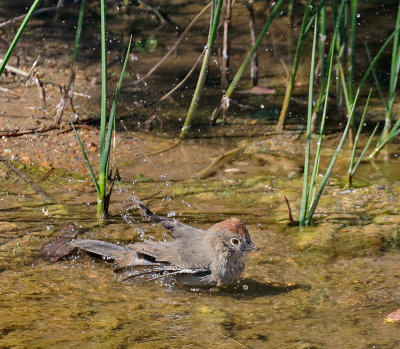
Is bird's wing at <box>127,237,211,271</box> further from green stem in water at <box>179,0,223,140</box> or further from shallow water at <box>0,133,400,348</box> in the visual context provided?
green stem in water at <box>179,0,223,140</box>

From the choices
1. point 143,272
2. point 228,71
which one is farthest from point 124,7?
point 143,272

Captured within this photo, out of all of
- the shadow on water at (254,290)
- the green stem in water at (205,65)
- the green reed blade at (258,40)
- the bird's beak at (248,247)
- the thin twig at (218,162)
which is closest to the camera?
the shadow on water at (254,290)

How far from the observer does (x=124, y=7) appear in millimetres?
8164

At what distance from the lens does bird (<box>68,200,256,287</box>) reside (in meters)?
3.73

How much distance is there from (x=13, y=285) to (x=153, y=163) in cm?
231

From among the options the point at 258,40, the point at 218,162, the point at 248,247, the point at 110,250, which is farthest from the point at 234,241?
the point at 218,162

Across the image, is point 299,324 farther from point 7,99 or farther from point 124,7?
point 124,7

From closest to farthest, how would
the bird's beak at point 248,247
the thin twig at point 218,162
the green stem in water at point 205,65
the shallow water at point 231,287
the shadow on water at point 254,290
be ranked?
the shallow water at point 231,287 < the shadow on water at point 254,290 < the bird's beak at point 248,247 < the green stem in water at point 205,65 < the thin twig at point 218,162

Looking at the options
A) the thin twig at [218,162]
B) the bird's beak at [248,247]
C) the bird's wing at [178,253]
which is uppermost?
the bird's beak at [248,247]

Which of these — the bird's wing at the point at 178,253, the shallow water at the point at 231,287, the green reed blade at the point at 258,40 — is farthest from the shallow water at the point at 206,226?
the green reed blade at the point at 258,40

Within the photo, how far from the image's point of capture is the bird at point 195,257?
373 cm

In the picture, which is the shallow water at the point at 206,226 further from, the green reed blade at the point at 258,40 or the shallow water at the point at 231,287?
the green reed blade at the point at 258,40

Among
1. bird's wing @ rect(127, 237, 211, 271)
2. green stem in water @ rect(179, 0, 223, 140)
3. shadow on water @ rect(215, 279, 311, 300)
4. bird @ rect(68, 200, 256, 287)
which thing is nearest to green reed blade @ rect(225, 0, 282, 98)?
green stem in water @ rect(179, 0, 223, 140)

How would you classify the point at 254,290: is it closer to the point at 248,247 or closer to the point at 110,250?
the point at 248,247
